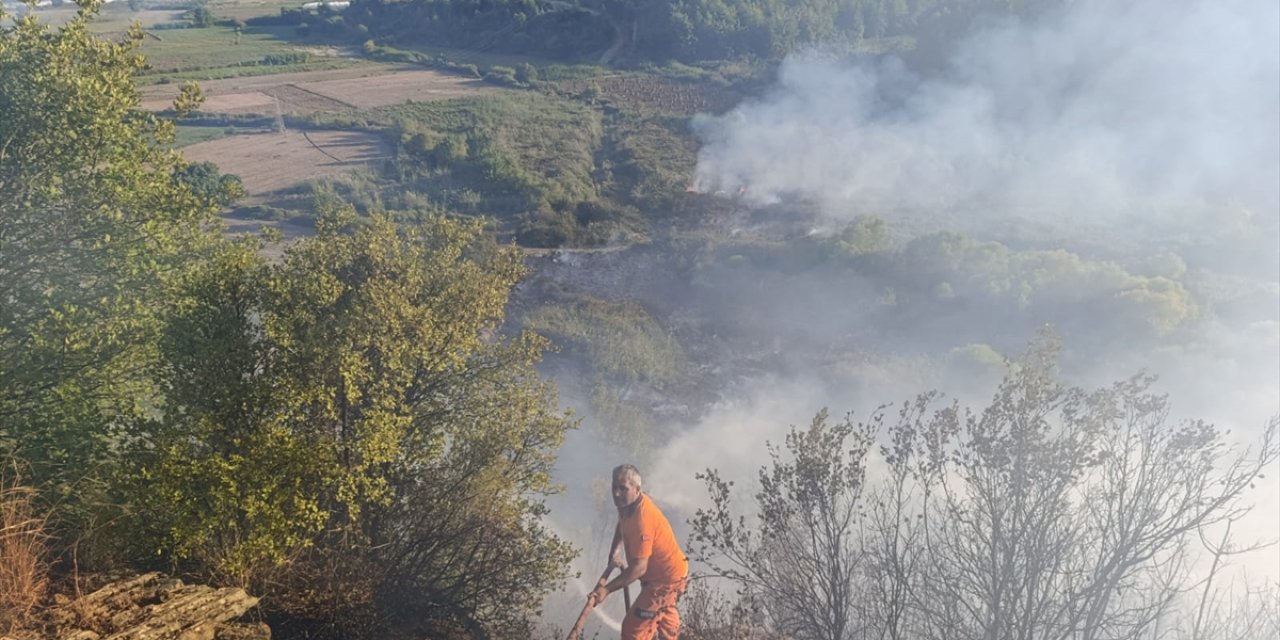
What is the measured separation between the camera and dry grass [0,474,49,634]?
5.93m

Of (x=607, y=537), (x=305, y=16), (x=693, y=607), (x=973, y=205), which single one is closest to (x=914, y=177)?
(x=973, y=205)

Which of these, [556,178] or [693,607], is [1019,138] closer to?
[556,178]

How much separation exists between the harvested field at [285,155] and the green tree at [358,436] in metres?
26.7

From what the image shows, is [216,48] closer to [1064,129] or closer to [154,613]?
[1064,129]

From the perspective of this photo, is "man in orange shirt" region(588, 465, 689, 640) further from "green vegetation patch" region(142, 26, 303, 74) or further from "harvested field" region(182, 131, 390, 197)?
"green vegetation patch" region(142, 26, 303, 74)

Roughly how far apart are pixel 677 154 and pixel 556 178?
6411mm

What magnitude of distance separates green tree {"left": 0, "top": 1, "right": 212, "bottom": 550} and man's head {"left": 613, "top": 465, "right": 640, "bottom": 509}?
4.47m

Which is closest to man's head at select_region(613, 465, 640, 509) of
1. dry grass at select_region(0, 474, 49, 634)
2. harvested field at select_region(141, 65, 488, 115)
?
dry grass at select_region(0, 474, 49, 634)

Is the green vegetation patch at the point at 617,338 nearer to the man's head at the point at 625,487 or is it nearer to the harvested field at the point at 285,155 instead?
the man's head at the point at 625,487

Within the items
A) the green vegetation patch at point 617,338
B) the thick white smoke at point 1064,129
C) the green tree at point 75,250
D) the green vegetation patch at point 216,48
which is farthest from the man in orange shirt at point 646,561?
the green vegetation patch at point 216,48

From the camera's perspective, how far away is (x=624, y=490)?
22.2 feet

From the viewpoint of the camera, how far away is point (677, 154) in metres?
38.2

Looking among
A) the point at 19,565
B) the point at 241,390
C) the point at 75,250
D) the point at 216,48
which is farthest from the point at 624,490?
the point at 216,48

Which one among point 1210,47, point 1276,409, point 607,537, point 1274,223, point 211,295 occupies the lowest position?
point 607,537
